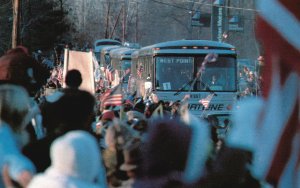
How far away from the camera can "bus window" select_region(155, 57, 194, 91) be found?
19.7m

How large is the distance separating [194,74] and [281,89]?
1700 cm

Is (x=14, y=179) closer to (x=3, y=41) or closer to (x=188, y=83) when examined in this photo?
(x=188, y=83)

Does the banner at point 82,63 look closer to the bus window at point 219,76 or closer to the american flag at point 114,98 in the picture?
the american flag at point 114,98

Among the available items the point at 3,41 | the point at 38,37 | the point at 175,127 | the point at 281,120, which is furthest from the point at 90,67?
the point at 38,37

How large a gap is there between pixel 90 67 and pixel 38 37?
3909 centimetres

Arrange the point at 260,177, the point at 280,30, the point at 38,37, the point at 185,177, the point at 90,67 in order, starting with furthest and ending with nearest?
the point at 38,37, the point at 90,67, the point at 185,177, the point at 260,177, the point at 280,30

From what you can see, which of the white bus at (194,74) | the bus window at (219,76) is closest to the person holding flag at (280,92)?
the white bus at (194,74)

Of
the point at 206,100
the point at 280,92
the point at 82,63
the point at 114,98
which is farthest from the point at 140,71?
the point at 280,92

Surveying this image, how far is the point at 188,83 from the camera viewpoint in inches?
776

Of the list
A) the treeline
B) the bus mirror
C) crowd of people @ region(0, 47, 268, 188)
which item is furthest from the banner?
the treeline

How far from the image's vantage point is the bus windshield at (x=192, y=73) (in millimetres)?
19625

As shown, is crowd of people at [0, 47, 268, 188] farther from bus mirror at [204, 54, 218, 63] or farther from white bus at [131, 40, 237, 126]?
white bus at [131, 40, 237, 126]

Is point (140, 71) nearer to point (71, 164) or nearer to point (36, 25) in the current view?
point (71, 164)

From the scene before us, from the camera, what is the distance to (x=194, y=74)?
64.9 ft
